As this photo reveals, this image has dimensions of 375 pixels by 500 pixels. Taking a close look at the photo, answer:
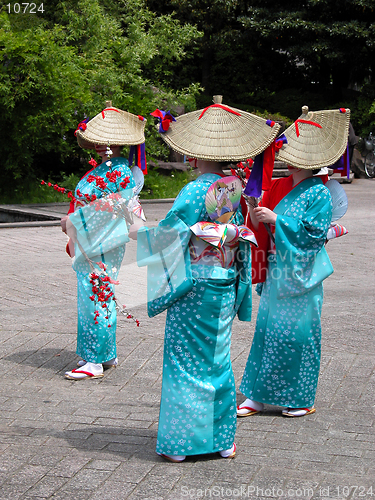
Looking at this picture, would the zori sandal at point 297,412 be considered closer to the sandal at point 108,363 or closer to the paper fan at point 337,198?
the paper fan at point 337,198

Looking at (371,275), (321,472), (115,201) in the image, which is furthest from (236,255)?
(371,275)

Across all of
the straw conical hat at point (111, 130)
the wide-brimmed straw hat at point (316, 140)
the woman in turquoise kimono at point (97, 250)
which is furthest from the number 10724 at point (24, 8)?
the wide-brimmed straw hat at point (316, 140)

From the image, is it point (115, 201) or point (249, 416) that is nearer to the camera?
point (115, 201)

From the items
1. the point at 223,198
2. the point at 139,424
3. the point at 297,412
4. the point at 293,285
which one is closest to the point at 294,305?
the point at 293,285

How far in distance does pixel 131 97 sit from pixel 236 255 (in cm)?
1156

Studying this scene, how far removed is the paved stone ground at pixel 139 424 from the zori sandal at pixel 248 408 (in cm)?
6

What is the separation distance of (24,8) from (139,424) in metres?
13.7

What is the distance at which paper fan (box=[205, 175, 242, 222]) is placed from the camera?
11.0ft

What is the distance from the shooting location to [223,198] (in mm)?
3371

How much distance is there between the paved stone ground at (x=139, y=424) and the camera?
123 inches

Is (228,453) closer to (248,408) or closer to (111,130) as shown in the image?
(248,408)

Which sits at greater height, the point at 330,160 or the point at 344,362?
the point at 330,160

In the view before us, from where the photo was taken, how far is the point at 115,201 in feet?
12.7

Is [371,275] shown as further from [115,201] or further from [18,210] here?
[18,210]
